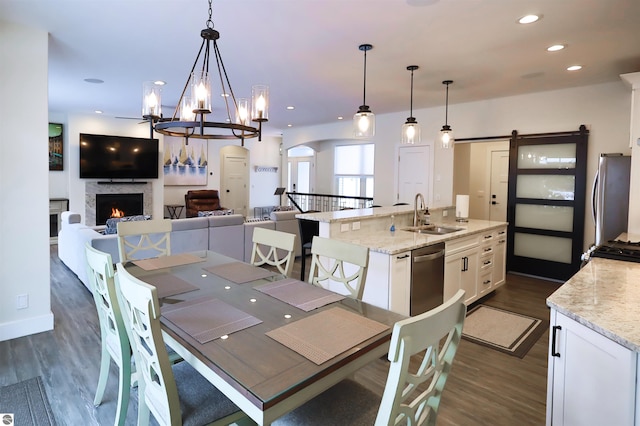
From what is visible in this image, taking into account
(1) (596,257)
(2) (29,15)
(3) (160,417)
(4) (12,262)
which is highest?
(2) (29,15)

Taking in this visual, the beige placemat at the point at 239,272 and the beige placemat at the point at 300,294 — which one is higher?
the beige placemat at the point at 239,272

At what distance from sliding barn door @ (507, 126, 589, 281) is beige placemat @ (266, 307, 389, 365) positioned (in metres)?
4.85

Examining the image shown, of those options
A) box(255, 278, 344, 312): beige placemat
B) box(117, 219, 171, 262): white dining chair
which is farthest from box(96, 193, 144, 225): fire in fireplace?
box(255, 278, 344, 312): beige placemat

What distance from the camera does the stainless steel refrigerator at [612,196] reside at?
4.26m

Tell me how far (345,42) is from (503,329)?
10.3 ft

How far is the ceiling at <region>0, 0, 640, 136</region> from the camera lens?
9.16ft

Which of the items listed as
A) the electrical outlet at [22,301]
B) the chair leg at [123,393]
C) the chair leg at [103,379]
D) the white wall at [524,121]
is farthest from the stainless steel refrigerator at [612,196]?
the electrical outlet at [22,301]

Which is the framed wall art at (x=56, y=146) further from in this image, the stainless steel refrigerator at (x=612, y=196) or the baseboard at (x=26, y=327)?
the stainless steel refrigerator at (x=612, y=196)

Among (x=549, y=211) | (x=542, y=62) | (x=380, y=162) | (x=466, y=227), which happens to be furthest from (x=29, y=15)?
(x=549, y=211)

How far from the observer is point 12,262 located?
10.8 ft

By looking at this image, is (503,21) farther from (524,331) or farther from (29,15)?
(29,15)

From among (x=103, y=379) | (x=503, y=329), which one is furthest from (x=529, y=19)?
(x=103, y=379)

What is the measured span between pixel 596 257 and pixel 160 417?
2848 millimetres

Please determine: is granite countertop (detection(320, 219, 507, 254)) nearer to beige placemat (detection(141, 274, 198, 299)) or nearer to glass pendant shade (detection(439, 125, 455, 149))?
glass pendant shade (detection(439, 125, 455, 149))
